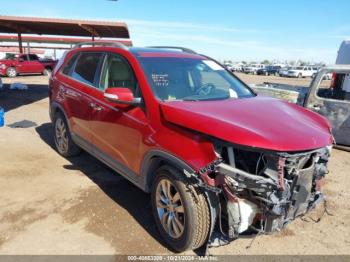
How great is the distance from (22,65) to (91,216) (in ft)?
78.9

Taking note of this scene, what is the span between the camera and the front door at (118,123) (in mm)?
3723

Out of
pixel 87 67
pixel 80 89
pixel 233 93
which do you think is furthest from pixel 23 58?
pixel 233 93

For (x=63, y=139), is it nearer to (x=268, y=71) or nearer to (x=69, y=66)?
(x=69, y=66)

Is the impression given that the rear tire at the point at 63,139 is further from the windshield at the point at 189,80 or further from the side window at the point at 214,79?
the side window at the point at 214,79

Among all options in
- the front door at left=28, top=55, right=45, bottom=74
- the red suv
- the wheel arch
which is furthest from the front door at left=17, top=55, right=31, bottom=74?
the wheel arch

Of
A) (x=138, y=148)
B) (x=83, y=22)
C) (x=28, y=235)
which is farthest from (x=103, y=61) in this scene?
(x=83, y=22)

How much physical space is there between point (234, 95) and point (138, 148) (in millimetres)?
1380

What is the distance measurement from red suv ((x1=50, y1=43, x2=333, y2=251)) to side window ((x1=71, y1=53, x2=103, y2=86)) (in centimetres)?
29

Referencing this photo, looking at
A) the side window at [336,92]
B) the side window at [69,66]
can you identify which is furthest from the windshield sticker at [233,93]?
the side window at [336,92]

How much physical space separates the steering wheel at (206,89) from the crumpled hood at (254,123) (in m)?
0.35

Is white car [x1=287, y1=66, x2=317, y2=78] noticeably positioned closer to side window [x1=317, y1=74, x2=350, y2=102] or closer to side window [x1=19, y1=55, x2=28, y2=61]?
side window [x1=19, y1=55, x2=28, y2=61]

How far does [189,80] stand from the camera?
415 cm

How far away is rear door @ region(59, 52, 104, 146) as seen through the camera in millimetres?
4863

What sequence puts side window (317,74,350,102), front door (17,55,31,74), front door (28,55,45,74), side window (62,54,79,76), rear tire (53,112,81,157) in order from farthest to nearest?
front door (28,55,45,74) < front door (17,55,31,74) < side window (317,74,350,102) < rear tire (53,112,81,157) < side window (62,54,79,76)
